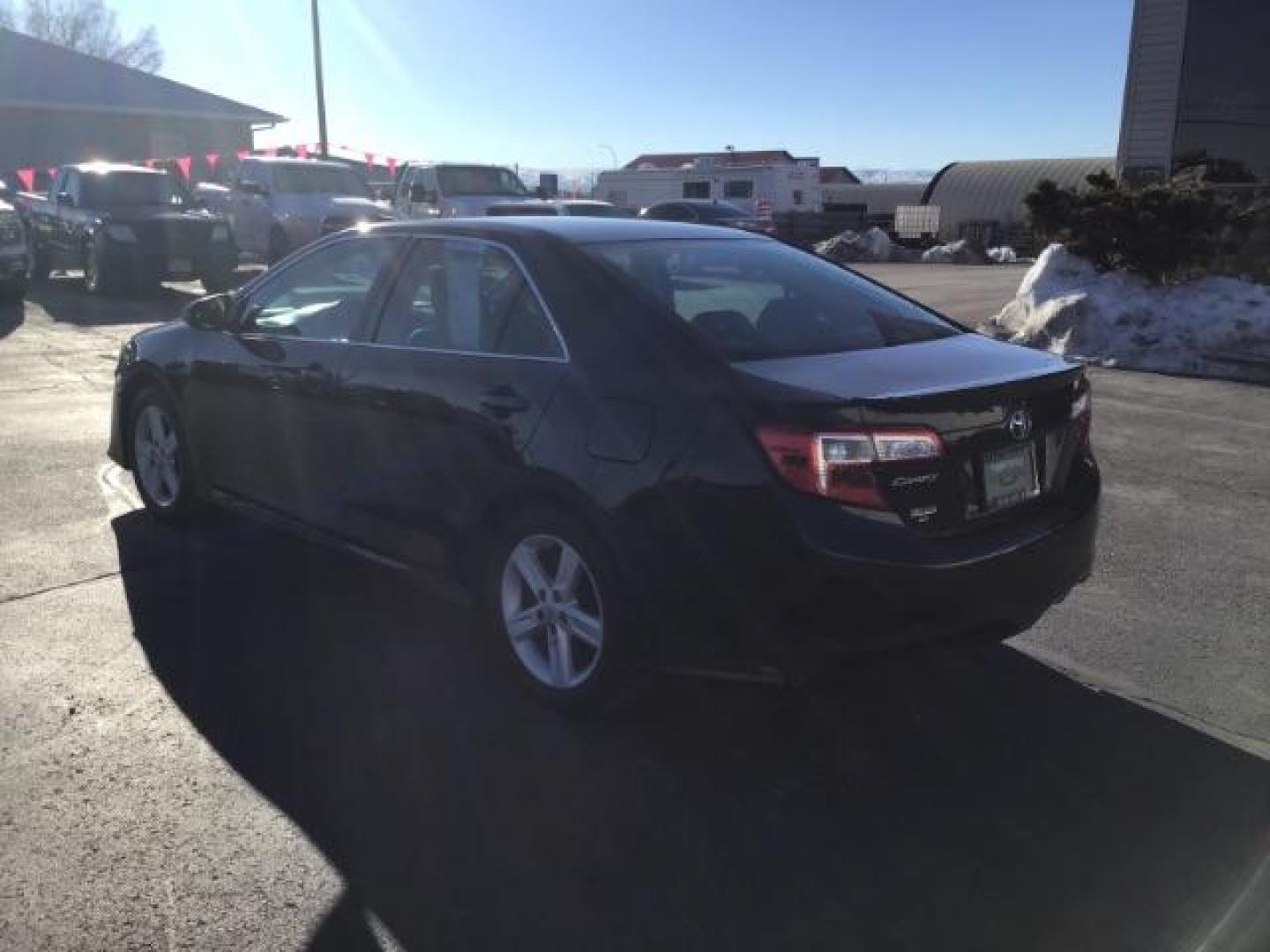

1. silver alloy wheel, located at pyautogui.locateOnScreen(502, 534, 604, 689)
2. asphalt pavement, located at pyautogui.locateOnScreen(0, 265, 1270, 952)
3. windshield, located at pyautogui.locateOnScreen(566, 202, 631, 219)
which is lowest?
asphalt pavement, located at pyautogui.locateOnScreen(0, 265, 1270, 952)

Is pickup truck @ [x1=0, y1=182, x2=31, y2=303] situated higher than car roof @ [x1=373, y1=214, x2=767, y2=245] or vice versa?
car roof @ [x1=373, y1=214, x2=767, y2=245]

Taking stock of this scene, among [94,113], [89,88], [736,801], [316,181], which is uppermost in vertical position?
[89,88]

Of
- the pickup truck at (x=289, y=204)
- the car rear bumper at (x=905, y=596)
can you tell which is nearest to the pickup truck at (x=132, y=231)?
the pickup truck at (x=289, y=204)

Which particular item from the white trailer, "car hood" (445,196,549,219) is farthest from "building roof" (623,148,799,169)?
"car hood" (445,196,549,219)

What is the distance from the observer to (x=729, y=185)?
34.8m

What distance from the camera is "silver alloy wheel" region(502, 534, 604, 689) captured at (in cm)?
348

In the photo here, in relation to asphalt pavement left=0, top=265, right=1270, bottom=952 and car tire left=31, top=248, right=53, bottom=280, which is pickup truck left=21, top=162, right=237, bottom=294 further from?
asphalt pavement left=0, top=265, right=1270, bottom=952

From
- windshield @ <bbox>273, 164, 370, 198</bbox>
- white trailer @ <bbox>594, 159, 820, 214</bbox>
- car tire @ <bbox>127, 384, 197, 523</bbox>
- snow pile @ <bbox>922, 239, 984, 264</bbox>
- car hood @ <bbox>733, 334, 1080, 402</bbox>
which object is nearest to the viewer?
car hood @ <bbox>733, 334, 1080, 402</bbox>

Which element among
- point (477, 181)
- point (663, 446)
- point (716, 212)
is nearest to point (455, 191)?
point (477, 181)

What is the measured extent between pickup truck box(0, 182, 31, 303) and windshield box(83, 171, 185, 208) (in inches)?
61.7

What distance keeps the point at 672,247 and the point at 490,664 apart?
1652mm

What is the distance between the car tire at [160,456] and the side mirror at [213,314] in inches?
16.8

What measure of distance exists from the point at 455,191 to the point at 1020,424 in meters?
16.7

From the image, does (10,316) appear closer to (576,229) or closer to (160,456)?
(160,456)
